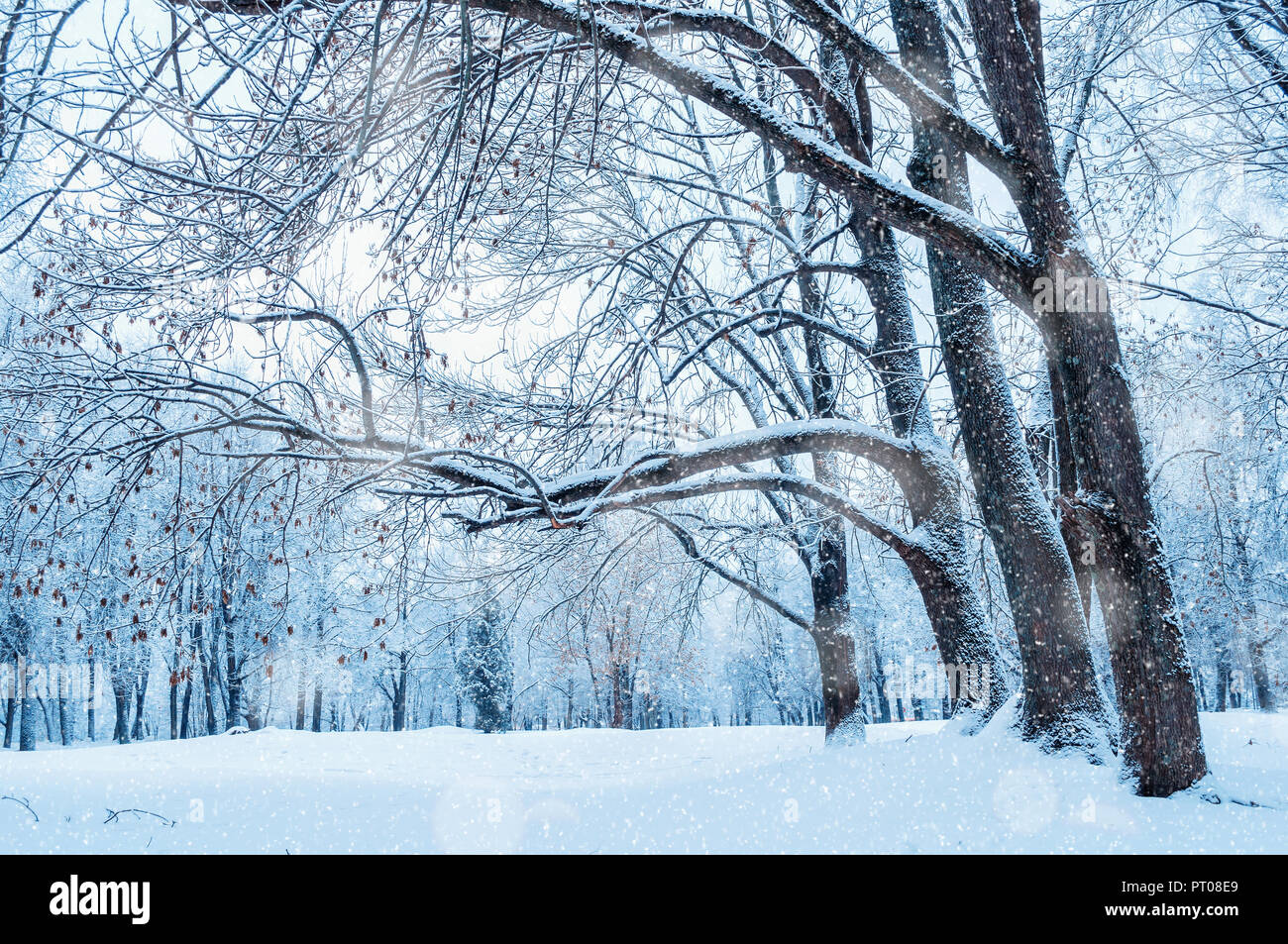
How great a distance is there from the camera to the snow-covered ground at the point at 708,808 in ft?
13.2

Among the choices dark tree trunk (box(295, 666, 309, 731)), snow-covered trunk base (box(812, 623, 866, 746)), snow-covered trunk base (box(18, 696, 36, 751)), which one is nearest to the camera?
snow-covered trunk base (box(812, 623, 866, 746))

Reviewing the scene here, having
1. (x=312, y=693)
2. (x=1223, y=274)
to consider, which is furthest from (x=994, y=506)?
(x=312, y=693)

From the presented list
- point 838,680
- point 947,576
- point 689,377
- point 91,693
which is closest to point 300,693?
point 91,693

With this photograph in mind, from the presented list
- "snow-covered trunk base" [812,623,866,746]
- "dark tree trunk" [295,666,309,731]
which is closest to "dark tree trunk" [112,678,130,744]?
"dark tree trunk" [295,666,309,731]

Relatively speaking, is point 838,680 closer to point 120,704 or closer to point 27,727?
point 27,727

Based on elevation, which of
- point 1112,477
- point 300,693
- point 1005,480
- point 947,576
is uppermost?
point 1005,480

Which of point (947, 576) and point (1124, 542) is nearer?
point (1124, 542)

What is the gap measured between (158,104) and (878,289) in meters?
6.46

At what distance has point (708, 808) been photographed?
5375 mm

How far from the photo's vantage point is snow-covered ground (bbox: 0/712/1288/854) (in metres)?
4.01

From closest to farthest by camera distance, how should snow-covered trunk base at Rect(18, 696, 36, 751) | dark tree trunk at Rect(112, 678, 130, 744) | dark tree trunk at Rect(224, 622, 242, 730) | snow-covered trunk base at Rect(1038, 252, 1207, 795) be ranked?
snow-covered trunk base at Rect(1038, 252, 1207, 795) < snow-covered trunk base at Rect(18, 696, 36, 751) < dark tree trunk at Rect(224, 622, 242, 730) < dark tree trunk at Rect(112, 678, 130, 744)

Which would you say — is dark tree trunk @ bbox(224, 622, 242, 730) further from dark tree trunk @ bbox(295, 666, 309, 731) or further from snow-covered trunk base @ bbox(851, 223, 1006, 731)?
snow-covered trunk base @ bbox(851, 223, 1006, 731)

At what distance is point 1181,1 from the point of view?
258 inches
